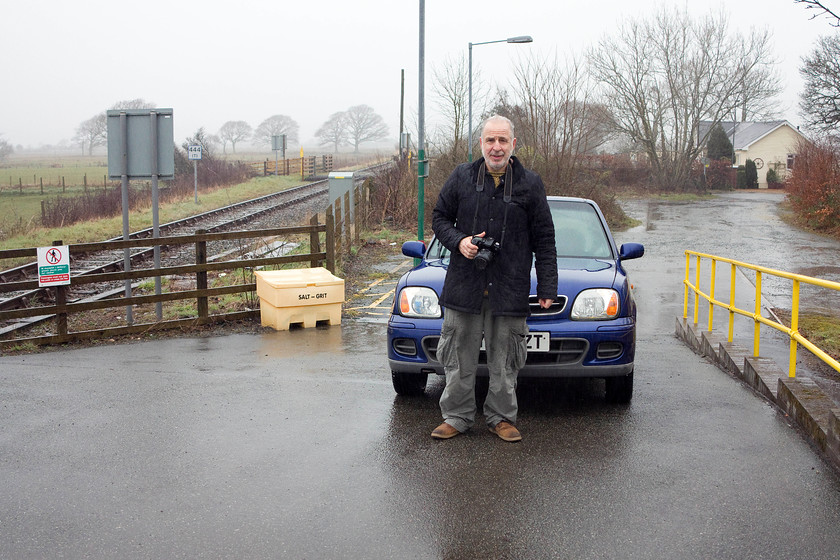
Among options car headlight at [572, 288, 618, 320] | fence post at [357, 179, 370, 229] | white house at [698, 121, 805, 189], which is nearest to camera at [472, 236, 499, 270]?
car headlight at [572, 288, 618, 320]

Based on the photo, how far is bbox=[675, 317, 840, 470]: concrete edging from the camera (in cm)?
479

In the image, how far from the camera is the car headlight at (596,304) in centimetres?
595

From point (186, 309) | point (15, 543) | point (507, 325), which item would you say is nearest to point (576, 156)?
point (186, 309)

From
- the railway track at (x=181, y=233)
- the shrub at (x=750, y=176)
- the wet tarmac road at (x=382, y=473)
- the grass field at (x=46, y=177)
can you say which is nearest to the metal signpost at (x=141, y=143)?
the railway track at (x=181, y=233)

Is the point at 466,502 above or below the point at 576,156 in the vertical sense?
below

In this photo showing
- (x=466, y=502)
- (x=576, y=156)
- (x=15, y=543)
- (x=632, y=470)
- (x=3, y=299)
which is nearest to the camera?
(x=15, y=543)

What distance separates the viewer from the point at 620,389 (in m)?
6.11

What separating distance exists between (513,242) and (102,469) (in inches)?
105

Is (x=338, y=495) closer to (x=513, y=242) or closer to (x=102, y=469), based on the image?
(x=102, y=469)

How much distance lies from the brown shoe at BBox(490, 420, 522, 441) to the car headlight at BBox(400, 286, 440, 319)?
1.03 m

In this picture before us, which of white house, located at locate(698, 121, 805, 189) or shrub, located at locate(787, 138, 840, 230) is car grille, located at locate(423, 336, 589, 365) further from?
white house, located at locate(698, 121, 805, 189)

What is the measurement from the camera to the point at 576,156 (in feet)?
93.1

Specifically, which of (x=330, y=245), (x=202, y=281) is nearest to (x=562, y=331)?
(x=202, y=281)

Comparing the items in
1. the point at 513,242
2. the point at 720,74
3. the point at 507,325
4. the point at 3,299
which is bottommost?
the point at 3,299
